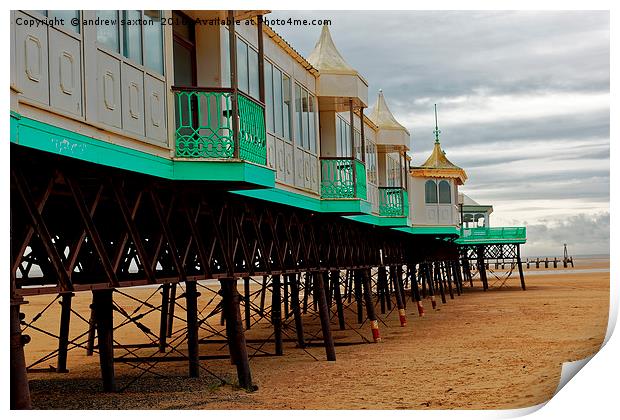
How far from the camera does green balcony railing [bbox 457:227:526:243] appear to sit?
58.9 meters

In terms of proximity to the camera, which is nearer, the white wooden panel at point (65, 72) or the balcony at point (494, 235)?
the white wooden panel at point (65, 72)

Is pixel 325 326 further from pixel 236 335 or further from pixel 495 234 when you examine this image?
pixel 495 234

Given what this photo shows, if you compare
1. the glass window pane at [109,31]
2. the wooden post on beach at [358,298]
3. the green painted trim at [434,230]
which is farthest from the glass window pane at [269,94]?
the green painted trim at [434,230]

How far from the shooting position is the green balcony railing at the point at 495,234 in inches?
2319

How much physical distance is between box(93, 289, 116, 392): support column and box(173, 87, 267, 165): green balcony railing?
3.56 meters

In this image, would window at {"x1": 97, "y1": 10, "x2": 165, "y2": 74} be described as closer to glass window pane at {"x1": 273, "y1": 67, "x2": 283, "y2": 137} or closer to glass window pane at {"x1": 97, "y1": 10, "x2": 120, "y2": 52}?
glass window pane at {"x1": 97, "y1": 10, "x2": 120, "y2": 52}

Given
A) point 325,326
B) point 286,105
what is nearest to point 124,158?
point 286,105

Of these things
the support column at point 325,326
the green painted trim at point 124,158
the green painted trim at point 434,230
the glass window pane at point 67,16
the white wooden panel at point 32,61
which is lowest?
the support column at point 325,326

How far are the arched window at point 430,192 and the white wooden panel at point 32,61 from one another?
3102 centimetres

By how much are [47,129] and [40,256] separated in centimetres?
660

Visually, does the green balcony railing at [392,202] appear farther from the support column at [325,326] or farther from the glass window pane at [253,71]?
the glass window pane at [253,71]

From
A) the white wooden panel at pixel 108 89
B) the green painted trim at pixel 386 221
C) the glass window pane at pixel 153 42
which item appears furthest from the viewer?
the green painted trim at pixel 386 221

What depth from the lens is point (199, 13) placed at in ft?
46.3

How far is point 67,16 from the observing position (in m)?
9.45
